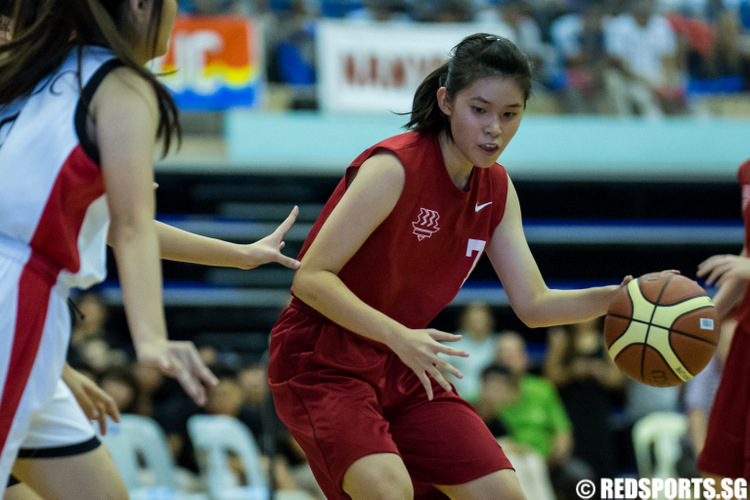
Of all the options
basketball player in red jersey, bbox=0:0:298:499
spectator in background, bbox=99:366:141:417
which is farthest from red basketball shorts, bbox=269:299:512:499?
spectator in background, bbox=99:366:141:417

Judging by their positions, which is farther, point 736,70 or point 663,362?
point 736,70

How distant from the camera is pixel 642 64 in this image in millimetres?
11430

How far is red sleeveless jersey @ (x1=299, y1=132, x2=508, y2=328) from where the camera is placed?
3145 mm

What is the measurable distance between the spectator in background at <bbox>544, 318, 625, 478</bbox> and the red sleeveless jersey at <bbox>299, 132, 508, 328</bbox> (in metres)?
4.71

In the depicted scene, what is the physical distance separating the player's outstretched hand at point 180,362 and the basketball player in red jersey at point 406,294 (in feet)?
2.90

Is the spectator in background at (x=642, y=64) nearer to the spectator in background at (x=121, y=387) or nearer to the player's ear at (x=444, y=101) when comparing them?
the spectator in background at (x=121, y=387)


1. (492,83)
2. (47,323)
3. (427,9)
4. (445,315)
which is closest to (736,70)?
(427,9)

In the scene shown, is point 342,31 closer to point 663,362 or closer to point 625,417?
point 625,417

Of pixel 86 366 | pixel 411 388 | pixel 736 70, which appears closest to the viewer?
pixel 411 388

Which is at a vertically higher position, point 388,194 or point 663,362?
point 388,194

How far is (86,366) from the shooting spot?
7.28 m

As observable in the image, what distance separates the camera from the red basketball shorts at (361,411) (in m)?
3.04

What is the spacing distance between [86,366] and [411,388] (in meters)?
4.72

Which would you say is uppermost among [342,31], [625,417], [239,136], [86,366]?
[342,31]
